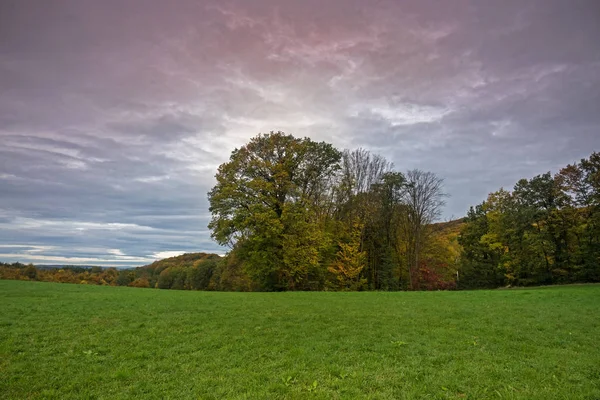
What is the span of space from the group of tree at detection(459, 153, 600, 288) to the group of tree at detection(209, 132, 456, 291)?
7.01 m

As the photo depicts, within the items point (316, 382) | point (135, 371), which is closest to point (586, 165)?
point (316, 382)

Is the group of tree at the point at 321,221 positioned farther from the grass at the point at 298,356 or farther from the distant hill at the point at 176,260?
the distant hill at the point at 176,260

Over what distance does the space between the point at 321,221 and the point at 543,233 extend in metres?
30.4

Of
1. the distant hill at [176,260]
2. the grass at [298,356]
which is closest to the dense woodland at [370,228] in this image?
the grass at [298,356]

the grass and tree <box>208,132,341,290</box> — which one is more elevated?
tree <box>208,132,341,290</box>

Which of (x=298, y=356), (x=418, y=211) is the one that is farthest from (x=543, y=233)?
(x=298, y=356)

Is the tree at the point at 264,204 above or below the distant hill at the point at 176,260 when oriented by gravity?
above

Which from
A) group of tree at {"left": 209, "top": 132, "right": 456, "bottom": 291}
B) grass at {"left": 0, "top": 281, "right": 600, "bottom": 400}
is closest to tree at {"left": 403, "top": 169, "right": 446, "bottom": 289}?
group of tree at {"left": 209, "top": 132, "right": 456, "bottom": 291}

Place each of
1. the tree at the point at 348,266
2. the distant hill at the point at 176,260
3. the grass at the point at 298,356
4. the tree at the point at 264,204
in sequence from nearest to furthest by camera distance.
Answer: the grass at the point at 298,356 < the tree at the point at 264,204 < the tree at the point at 348,266 < the distant hill at the point at 176,260

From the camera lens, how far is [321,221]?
140 ft

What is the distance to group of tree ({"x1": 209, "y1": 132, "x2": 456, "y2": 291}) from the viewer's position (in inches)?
1340

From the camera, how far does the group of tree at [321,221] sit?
34.0 m

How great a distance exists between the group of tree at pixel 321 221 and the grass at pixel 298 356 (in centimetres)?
1913

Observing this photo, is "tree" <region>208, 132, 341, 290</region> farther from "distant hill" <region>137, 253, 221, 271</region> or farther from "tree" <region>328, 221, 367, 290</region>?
"distant hill" <region>137, 253, 221, 271</region>
